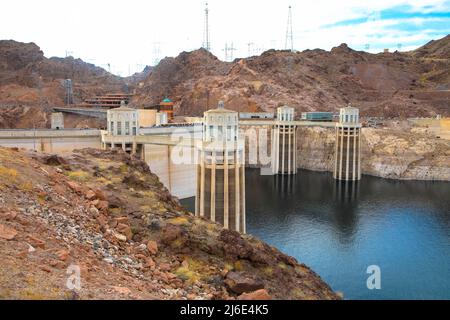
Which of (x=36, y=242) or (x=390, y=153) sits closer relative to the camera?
(x=36, y=242)

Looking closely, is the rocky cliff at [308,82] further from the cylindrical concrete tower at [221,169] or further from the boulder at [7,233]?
the boulder at [7,233]

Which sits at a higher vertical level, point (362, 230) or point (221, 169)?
point (221, 169)

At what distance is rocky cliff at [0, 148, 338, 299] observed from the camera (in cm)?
1065

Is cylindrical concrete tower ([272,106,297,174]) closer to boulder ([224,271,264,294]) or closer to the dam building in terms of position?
the dam building

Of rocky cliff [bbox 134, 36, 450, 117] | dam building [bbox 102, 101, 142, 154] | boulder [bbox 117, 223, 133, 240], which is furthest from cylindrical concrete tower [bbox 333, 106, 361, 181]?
boulder [bbox 117, 223, 133, 240]

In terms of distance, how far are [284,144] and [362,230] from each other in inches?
1502

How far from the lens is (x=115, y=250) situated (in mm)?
13688

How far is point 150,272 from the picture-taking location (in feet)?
42.7

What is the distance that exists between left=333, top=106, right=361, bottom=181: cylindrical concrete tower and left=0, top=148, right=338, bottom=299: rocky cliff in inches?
2318

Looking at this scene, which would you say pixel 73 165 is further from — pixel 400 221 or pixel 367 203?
pixel 367 203

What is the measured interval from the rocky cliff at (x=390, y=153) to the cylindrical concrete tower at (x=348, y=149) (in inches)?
274

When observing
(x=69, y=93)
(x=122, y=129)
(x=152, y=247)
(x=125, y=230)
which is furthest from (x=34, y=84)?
(x=152, y=247)

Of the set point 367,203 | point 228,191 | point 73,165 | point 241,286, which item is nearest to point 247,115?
point 367,203

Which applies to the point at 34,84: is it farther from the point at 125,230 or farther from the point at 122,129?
the point at 125,230
